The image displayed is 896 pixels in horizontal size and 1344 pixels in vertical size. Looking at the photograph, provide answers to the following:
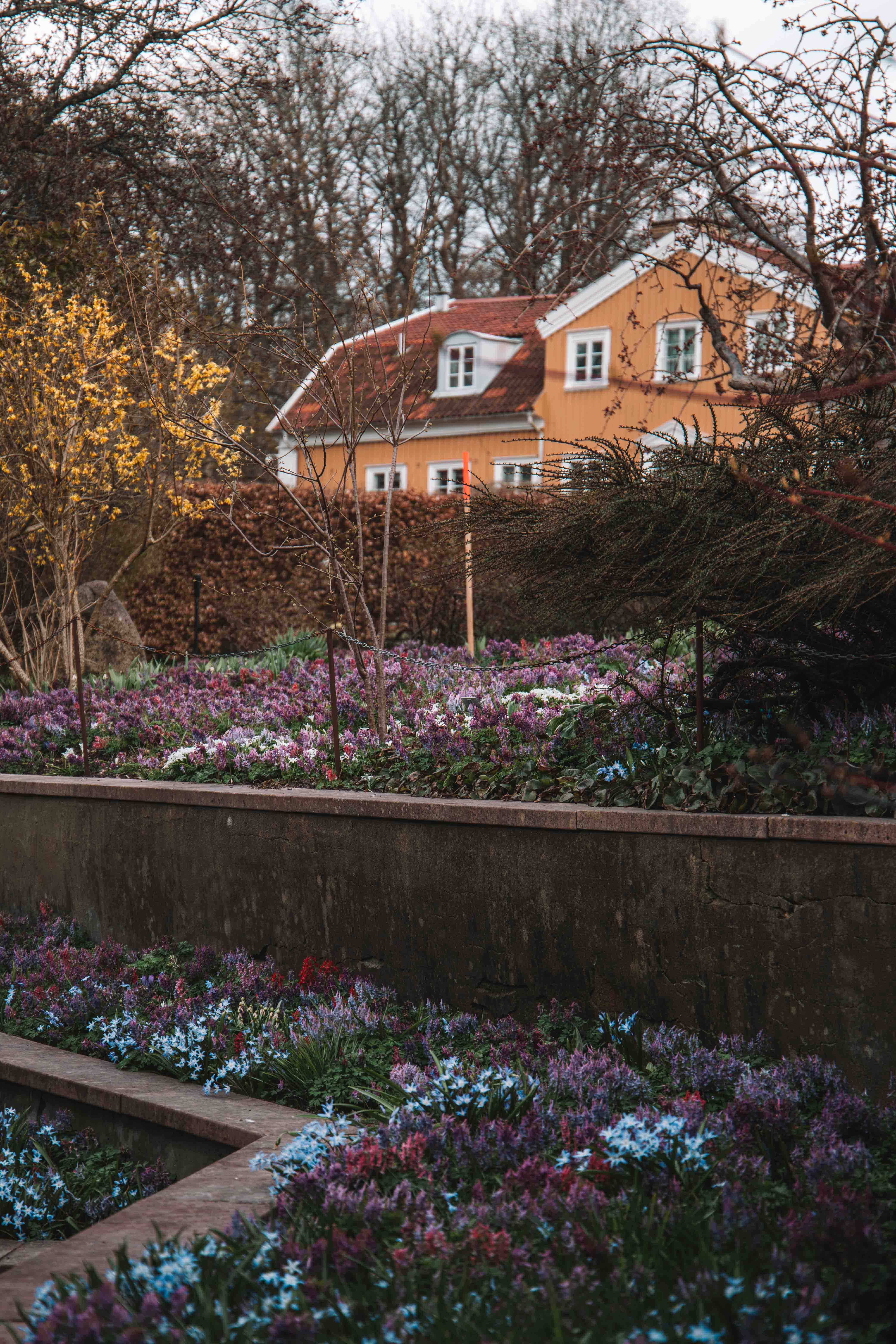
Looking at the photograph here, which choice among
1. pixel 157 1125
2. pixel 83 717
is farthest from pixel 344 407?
pixel 157 1125

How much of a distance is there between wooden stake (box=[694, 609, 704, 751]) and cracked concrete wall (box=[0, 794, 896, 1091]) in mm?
662

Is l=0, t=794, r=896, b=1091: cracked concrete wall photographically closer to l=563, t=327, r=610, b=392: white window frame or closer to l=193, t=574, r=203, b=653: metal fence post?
l=193, t=574, r=203, b=653: metal fence post

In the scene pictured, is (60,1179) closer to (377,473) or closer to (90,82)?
(90,82)

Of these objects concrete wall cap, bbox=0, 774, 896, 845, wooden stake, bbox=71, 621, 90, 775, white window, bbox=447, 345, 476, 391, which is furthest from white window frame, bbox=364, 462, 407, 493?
concrete wall cap, bbox=0, 774, 896, 845

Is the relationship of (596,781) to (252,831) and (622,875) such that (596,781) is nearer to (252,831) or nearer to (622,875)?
(622,875)

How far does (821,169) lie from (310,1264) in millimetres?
6597

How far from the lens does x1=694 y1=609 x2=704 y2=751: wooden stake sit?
512cm

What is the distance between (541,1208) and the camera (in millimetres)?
2824

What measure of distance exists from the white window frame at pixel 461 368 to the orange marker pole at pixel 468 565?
13946 mm

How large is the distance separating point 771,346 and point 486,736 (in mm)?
3205

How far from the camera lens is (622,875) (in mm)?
4848

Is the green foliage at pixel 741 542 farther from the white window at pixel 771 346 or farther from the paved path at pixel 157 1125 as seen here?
the paved path at pixel 157 1125

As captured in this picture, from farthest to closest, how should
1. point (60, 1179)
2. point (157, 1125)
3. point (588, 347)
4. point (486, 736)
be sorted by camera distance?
point (588, 347)
point (486, 736)
point (157, 1125)
point (60, 1179)

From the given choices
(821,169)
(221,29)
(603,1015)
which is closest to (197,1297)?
(603,1015)
